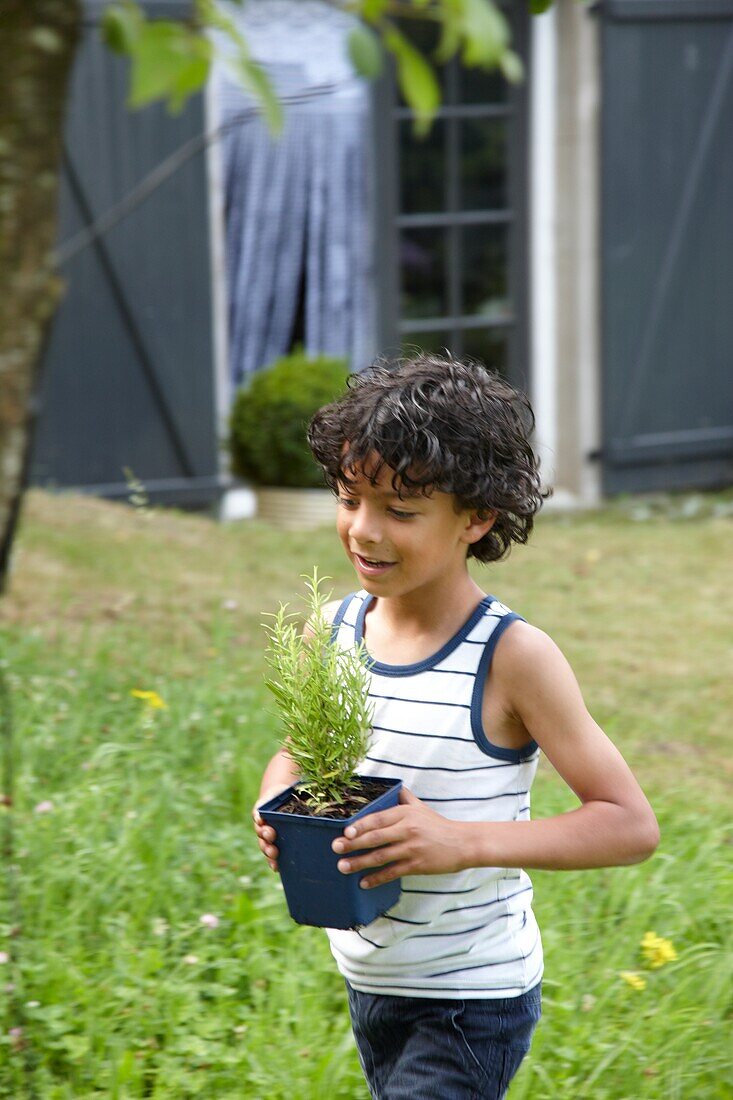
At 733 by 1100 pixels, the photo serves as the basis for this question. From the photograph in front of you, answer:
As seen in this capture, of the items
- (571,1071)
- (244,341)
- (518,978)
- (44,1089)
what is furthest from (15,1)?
(244,341)

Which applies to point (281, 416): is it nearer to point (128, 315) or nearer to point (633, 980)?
point (128, 315)

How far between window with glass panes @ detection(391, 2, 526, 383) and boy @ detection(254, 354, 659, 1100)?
726cm

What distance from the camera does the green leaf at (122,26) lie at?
61.7 inches

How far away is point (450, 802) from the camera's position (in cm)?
168

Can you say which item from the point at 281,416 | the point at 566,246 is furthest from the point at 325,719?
the point at 566,246

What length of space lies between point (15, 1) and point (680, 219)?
26.4 feet

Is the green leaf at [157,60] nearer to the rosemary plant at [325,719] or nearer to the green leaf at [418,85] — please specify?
the green leaf at [418,85]

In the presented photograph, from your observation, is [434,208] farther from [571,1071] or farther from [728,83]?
[571,1071]

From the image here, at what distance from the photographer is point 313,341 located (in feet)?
29.0

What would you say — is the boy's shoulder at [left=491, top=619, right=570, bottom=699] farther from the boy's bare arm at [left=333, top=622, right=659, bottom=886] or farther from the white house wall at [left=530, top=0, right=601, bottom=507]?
the white house wall at [left=530, top=0, right=601, bottom=507]

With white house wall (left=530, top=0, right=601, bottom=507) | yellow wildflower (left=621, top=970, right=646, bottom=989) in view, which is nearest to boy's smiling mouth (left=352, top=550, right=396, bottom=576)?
yellow wildflower (left=621, top=970, right=646, bottom=989)

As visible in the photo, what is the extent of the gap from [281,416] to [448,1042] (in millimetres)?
6477

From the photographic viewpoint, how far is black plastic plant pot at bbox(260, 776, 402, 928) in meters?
1.54

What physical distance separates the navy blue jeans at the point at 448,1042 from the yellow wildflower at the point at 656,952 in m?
1.02
